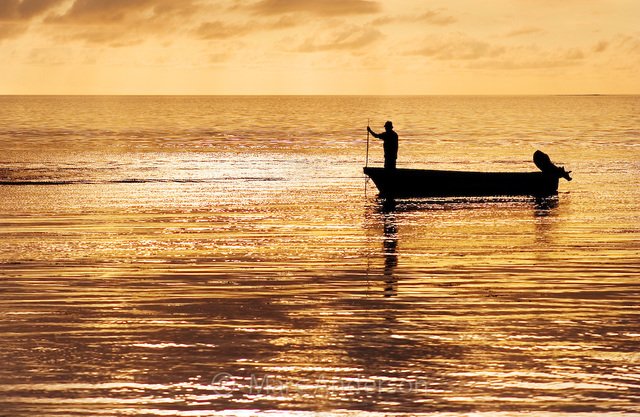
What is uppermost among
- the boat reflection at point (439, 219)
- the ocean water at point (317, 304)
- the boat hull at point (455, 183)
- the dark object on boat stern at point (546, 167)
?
the dark object on boat stern at point (546, 167)

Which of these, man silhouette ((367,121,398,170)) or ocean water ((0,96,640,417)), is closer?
ocean water ((0,96,640,417))

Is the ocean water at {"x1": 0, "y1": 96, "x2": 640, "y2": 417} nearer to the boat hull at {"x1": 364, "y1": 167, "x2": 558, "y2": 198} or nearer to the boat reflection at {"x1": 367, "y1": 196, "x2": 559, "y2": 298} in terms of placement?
the boat reflection at {"x1": 367, "y1": 196, "x2": 559, "y2": 298}

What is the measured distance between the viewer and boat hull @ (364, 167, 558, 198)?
29.2 meters

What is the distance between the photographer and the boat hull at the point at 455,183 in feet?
95.8

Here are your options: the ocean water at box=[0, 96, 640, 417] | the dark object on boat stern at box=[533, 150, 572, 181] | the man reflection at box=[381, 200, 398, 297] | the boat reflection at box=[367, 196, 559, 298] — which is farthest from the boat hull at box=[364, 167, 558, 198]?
the man reflection at box=[381, 200, 398, 297]

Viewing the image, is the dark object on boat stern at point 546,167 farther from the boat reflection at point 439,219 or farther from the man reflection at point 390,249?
the man reflection at point 390,249

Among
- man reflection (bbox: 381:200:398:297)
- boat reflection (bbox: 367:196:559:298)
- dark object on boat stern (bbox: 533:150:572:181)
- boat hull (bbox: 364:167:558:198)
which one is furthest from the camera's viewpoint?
dark object on boat stern (bbox: 533:150:572:181)

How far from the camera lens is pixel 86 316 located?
1254cm

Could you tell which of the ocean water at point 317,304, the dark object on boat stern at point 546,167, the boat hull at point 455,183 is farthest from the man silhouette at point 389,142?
the dark object on boat stern at point 546,167

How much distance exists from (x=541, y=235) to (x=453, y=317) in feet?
28.6

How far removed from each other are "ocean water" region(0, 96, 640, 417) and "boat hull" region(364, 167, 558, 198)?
69 centimetres

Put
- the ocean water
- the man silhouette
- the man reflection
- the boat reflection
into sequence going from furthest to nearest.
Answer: the man silhouette, the boat reflection, the man reflection, the ocean water

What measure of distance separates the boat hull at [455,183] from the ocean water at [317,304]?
0.69 metres

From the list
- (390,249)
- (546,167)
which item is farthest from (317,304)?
(546,167)
